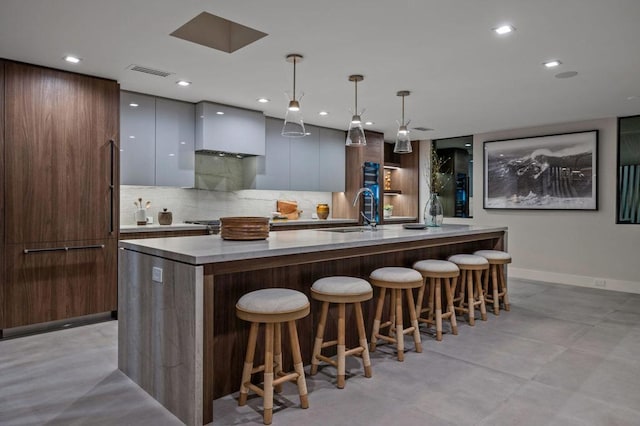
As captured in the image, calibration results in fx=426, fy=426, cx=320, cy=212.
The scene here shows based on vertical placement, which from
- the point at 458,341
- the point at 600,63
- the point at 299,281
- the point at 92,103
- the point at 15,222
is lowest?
the point at 458,341

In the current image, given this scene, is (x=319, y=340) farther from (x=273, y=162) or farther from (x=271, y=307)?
(x=273, y=162)

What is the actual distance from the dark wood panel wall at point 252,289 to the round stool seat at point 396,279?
0.61ft

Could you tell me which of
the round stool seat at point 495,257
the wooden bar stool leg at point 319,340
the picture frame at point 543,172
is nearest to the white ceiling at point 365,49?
the picture frame at point 543,172

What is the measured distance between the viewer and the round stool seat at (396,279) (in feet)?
10.2

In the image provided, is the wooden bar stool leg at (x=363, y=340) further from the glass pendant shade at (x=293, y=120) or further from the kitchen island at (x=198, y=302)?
the glass pendant shade at (x=293, y=120)

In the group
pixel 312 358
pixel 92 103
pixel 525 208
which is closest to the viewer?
pixel 312 358

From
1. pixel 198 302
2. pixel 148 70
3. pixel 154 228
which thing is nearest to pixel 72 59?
pixel 148 70

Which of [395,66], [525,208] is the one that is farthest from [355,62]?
[525,208]

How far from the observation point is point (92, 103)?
414 centimetres

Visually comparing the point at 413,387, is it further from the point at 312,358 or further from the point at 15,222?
the point at 15,222

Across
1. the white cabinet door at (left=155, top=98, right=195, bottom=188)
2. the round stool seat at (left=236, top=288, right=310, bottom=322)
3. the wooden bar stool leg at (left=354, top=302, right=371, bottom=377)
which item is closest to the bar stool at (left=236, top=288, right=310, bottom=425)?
the round stool seat at (left=236, top=288, right=310, bottom=322)

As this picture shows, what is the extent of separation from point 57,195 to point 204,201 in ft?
6.91

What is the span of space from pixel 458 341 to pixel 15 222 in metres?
3.93

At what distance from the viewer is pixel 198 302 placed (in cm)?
217
